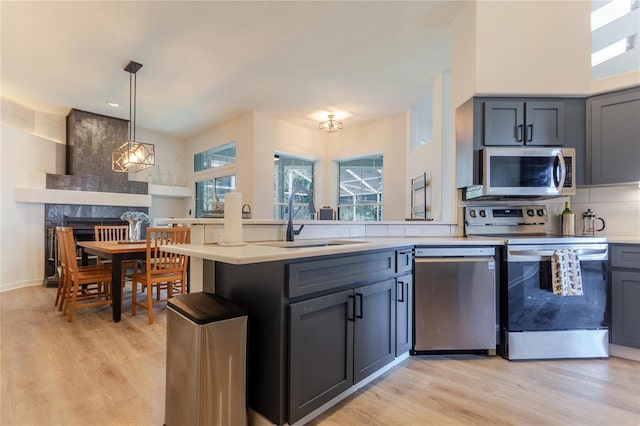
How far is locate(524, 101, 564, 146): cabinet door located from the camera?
8.45 feet

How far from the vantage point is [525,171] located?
100 inches

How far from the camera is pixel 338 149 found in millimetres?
6410

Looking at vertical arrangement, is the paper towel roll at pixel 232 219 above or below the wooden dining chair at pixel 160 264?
above

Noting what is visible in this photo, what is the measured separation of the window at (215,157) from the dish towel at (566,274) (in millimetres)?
5201

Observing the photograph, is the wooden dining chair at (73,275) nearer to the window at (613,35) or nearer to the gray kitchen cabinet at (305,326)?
the gray kitchen cabinet at (305,326)

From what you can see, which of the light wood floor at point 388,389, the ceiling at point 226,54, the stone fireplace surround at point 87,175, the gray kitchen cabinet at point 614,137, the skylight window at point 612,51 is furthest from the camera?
the stone fireplace surround at point 87,175

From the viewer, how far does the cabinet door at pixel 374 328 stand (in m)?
1.80

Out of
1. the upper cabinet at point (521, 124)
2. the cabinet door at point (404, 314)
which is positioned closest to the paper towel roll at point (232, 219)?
the cabinet door at point (404, 314)

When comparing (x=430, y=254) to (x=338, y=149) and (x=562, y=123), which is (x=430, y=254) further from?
(x=338, y=149)

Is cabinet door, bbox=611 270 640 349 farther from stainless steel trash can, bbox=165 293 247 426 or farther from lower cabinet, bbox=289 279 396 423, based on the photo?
stainless steel trash can, bbox=165 293 247 426

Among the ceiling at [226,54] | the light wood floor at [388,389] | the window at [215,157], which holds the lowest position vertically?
the light wood floor at [388,389]

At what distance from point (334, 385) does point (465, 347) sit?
1.22 m

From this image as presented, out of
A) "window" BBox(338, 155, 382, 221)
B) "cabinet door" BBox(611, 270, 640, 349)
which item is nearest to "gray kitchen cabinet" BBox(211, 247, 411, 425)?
"cabinet door" BBox(611, 270, 640, 349)

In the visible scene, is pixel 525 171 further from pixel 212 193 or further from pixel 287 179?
pixel 212 193
